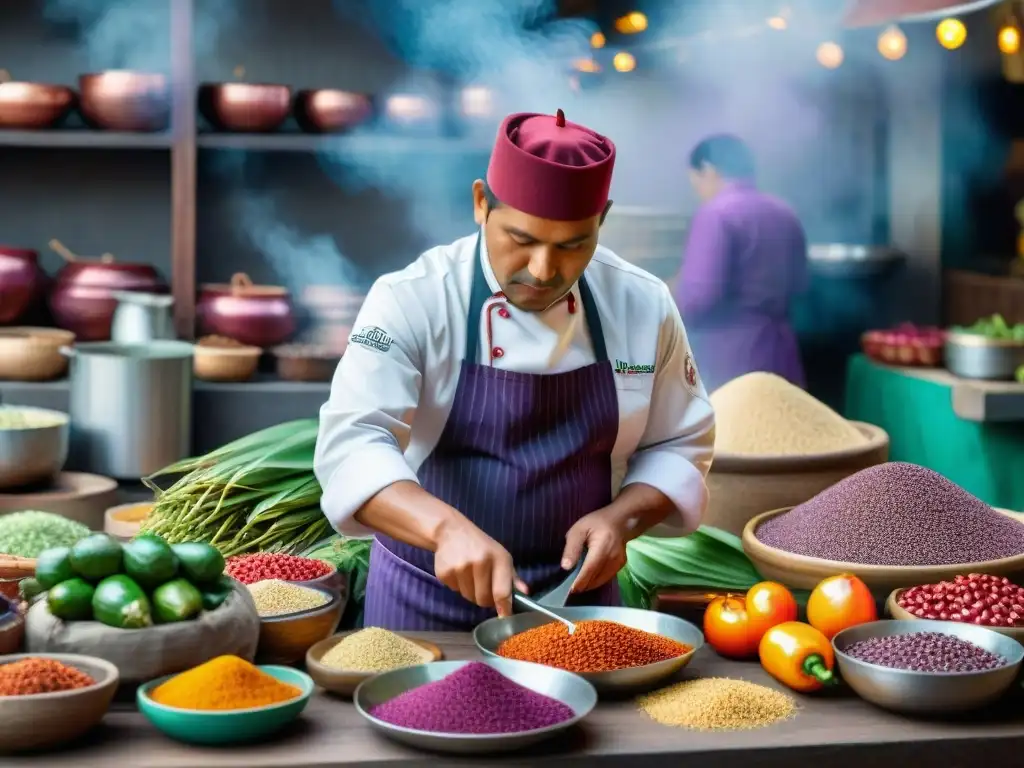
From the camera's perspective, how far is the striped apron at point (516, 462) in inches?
82.7

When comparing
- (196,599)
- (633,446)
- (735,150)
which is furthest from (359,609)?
(735,150)

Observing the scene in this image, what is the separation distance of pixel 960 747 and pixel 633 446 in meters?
0.82

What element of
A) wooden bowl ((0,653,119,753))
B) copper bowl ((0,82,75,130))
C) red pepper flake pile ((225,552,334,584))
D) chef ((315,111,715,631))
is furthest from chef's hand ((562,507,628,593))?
copper bowl ((0,82,75,130))

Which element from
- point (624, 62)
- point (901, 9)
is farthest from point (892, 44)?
point (901, 9)

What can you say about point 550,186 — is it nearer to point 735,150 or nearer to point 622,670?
point 622,670

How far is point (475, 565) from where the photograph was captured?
179 cm

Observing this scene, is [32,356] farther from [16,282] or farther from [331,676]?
[331,676]

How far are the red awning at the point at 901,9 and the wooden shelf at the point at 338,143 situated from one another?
4.26 ft

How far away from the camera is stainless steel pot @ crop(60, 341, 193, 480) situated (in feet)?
13.3

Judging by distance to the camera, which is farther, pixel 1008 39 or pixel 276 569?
pixel 1008 39

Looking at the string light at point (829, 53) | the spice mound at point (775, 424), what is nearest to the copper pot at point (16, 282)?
the spice mound at point (775, 424)

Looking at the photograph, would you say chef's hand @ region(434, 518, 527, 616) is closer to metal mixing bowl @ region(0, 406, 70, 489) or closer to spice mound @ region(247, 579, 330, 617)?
spice mound @ region(247, 579, 330, 617)

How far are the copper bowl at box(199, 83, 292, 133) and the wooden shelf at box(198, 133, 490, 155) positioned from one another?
4cm

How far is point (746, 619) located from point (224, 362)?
9.40 ft
